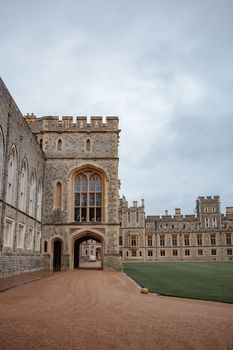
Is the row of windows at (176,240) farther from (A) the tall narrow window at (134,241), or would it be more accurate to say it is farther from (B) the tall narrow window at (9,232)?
(B) the tall narrow window at (9,232)

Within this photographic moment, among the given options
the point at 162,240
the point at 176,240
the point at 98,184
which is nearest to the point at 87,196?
the point at 98,184

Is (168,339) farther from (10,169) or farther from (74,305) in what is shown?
(10,169)

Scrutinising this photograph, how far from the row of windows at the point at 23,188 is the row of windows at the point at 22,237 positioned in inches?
37.9

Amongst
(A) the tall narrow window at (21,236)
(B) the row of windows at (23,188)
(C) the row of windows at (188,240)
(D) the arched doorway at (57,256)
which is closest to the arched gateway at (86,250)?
(D) the arched doorway at (57,256)

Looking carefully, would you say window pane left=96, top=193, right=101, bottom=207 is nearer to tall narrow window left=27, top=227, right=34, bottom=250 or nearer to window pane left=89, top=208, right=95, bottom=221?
window pane left=89, top=208, right=95, bottom=221

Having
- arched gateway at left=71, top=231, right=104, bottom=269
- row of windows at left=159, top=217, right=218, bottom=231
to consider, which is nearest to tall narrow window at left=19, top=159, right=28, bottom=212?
arched gateway at left=71, top=231, right=104, bottom=269

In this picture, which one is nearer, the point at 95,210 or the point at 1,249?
the point at 1,249

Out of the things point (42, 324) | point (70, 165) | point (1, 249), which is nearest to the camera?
point (42, 324)

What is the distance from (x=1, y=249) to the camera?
47.7 feet

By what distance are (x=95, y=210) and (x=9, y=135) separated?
388 inches

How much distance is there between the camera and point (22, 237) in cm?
1831

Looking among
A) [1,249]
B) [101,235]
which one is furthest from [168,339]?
[101,235]

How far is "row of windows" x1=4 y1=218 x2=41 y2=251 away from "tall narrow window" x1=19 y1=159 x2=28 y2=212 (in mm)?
1112

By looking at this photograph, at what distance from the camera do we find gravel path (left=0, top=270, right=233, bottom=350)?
15.4 ft
